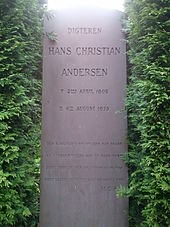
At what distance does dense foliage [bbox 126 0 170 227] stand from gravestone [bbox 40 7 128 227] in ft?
1.35

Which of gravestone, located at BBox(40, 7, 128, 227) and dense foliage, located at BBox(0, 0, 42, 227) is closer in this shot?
dense foliage, located at BBox(0, 0, 42, 227)

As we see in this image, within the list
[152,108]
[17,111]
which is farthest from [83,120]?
[152,108]

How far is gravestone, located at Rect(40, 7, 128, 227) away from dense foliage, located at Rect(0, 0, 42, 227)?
0.33 m

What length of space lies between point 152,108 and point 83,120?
1.22m

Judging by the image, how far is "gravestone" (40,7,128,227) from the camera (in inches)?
174

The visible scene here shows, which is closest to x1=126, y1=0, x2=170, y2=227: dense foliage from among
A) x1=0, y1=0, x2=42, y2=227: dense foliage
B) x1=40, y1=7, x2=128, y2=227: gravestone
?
x1=40, y1=7, x2=128, y2=227: gravestone

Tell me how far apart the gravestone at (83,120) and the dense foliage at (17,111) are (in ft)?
1.08

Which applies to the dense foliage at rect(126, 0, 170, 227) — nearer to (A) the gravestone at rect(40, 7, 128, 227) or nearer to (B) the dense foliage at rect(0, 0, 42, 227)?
(A) the gravestone at rect(40, 7, 128, 227)

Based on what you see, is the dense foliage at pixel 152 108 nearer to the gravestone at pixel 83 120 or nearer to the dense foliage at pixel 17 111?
the gravestone at pixel 83 120

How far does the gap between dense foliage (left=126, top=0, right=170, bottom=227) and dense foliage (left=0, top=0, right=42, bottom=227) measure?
1.32 m

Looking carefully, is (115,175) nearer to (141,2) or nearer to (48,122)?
(48,122)

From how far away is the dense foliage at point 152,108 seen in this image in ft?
11.8

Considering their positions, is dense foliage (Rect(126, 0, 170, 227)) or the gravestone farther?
the gravestone

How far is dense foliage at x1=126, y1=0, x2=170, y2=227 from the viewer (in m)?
3.60
